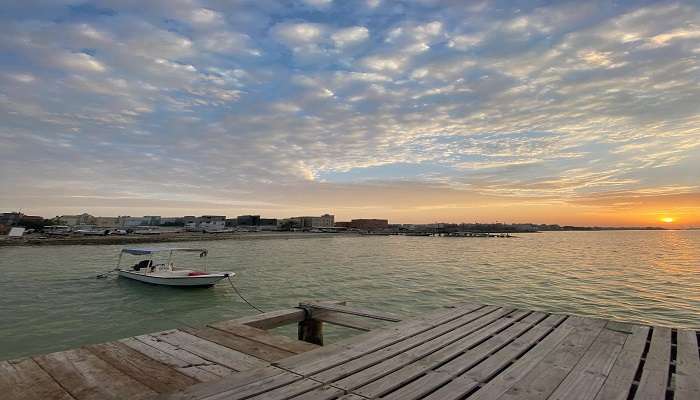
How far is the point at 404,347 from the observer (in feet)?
15.6

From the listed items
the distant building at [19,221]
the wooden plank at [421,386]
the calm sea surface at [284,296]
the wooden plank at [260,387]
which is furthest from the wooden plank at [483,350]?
the distant building at [19,221]

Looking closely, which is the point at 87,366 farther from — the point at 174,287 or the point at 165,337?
the point at 174,287

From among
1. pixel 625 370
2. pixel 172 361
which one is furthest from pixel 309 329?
pixel 625 370

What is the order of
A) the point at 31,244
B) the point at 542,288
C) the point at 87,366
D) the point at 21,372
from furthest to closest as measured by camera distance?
the point at 31,244
the point at 542,288
the point at 87,366
the point at 21,372

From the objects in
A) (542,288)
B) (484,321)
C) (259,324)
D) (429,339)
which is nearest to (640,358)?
(484,321)

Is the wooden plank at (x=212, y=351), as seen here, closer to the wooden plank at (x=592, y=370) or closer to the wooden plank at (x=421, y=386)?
the wooden plank at (x=421, y=386)

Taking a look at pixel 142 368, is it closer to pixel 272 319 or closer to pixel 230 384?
pixel 230 384

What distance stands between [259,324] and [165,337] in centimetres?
159

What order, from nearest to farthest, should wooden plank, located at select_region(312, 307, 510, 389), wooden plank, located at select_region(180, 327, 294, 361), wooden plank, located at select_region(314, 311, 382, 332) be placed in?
wooden plank, located at select_region(312, 307, 510, 389)
wooden plank, located at select_region(180, 327, 294, 361)
wooden plank, located at select_region(314, 311, 382, 332)

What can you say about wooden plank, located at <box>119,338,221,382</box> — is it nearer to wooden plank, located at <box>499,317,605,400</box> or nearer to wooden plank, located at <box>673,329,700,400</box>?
Result: wooden plank, located at <box>499,317,605,400</box>

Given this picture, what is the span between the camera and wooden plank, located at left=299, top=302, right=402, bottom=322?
21.9ft

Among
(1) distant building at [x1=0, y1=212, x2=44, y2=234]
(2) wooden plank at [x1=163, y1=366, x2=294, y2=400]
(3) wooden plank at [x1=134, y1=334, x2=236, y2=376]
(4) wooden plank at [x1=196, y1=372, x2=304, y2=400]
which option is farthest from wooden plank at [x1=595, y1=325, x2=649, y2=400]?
(1) distant building at [x1=0, y1=212, x2=44, y2=234]

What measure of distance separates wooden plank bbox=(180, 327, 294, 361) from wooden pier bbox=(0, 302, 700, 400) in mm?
15

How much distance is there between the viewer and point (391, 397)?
3.35 meters
